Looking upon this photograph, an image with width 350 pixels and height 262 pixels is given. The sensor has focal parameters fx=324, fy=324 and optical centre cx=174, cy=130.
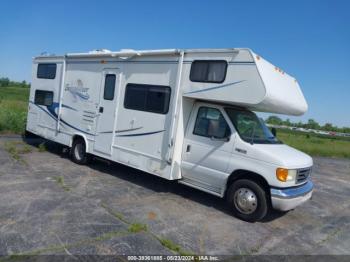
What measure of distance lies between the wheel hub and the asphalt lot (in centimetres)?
25

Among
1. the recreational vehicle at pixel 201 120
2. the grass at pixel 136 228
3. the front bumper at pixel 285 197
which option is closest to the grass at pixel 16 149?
the recreational vehicle at pixel 201 120

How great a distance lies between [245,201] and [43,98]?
25.2 feet

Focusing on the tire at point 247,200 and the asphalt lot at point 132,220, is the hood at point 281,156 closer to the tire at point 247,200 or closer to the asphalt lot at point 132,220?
the tire at point 247,200

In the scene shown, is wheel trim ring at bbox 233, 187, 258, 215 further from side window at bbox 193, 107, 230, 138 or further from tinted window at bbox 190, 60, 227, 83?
tinted window at bbox 190, 60, 227, 83

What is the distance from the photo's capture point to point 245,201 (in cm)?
615

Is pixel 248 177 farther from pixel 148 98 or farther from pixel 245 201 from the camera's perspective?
pixel 148 98

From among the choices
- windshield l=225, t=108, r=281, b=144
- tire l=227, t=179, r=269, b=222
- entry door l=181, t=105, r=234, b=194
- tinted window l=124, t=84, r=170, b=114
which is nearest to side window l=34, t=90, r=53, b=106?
tinted window l=124, t=84, r=170, b=114

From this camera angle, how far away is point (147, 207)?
20.8 feet

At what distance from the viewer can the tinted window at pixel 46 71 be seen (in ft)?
33.8

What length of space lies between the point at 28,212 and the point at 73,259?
177 centimetres

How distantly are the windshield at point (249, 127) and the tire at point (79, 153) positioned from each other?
4587 millimetres

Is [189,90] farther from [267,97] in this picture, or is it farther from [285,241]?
[285,241]

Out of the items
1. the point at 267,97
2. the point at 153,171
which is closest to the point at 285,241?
the point at 267,97

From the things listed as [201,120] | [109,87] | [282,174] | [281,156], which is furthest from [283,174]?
[109,87]
